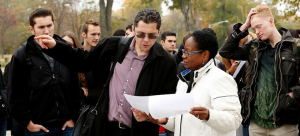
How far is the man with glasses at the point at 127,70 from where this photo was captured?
8.95 ft

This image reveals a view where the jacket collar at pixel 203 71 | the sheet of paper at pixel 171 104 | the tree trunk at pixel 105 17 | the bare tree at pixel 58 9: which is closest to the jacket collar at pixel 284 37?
the jacket collar at pixel 203 71

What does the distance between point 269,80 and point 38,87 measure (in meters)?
2.83

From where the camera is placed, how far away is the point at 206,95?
2.24 metres

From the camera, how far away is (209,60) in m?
2.49

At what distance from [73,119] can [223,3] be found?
4240 cm

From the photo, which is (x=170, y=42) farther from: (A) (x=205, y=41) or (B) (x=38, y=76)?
(A) (x=205, y=41)

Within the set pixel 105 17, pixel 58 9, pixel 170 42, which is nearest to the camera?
pixel 170 42

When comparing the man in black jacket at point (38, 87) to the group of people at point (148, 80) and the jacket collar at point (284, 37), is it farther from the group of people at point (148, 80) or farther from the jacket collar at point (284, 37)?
the jacket collar at point (284, 37)

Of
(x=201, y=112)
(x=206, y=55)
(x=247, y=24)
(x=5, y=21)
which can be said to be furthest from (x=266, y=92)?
(x=5, y=21)

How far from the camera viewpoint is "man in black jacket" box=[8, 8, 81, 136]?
10.4 feet

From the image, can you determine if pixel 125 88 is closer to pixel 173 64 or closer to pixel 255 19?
pixel 173 64

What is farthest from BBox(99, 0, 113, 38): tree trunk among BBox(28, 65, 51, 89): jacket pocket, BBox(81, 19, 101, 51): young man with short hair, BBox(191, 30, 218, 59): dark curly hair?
BBox(191, 30, 218, 59): dark curly hair

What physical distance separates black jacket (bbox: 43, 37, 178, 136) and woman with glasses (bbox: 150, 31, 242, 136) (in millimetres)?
237

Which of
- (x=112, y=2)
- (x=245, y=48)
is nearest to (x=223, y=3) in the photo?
(x=112, y=2)
